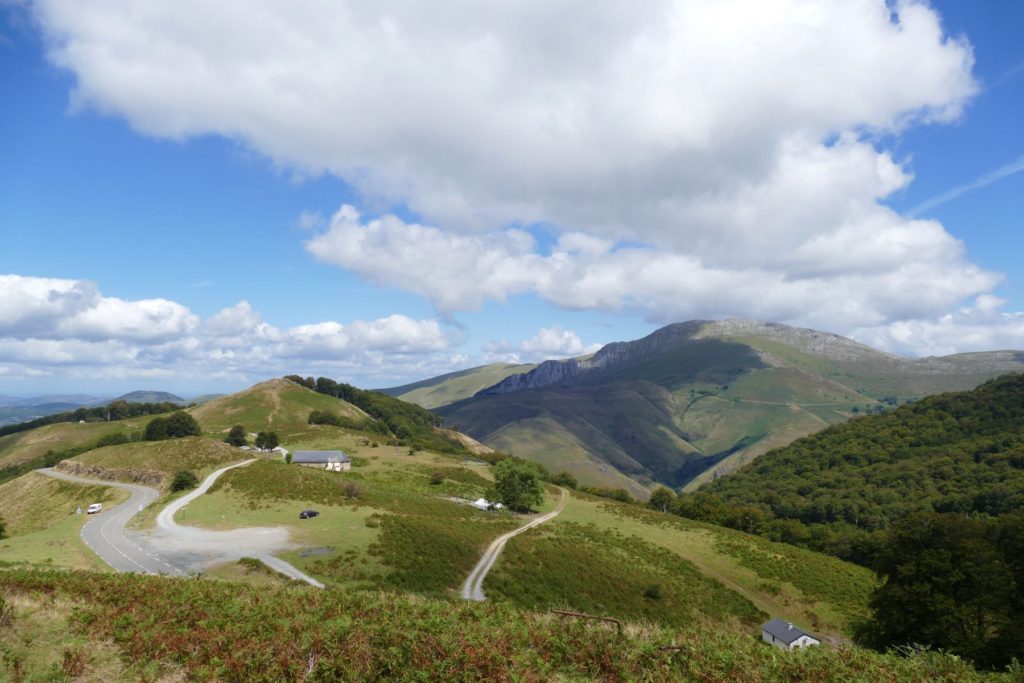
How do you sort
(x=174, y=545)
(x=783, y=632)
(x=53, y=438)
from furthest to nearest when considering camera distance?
(x=53, y=438) → (x=174, y=545) → (x=783, y=632)

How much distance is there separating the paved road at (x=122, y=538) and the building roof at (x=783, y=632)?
43.0m

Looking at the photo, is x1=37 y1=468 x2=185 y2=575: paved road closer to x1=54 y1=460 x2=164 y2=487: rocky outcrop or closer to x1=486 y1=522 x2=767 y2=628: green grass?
x1=54 y1=460 x2=164 y2=487: rocky outcrop

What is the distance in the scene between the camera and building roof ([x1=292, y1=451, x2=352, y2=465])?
281ft

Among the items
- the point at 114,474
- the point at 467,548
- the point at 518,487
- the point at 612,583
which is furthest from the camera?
the point at 518,487

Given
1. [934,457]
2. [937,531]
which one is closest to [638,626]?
[937,531]

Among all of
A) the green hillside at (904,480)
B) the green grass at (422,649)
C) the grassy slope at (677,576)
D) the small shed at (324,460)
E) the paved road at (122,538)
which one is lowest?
the green hillside at (904,480)

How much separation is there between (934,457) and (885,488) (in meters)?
31.1

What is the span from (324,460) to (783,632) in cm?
7394

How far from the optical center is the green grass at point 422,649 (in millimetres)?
10430

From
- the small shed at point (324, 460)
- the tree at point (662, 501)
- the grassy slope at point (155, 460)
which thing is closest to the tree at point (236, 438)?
the grassy slope at point (155, 460)

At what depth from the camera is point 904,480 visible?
156 m

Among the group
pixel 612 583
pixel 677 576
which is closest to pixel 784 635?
pixel 612 583

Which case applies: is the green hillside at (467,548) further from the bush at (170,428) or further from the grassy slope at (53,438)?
the grassy slope at (53,438)

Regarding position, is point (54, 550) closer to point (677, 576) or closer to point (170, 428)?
point (677, 576)
